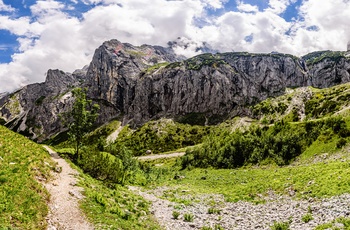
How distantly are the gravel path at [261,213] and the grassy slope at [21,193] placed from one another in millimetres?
11783

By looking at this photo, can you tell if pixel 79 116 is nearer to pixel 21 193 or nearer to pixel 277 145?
pixel 21 193

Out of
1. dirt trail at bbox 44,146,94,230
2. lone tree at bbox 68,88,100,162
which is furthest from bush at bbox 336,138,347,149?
dirt trail at bbox 44,146,94,230

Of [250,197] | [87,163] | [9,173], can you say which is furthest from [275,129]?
[9,173]

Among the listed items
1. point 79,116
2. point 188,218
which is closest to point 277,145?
point 79,116

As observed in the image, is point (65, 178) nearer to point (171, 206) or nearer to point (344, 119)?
point (171, 206)

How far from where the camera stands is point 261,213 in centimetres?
2936

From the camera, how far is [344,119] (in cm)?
8144

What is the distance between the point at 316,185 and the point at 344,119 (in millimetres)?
59624

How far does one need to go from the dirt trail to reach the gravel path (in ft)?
27.7

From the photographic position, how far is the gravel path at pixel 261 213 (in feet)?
77.1

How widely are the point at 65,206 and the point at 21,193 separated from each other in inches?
158

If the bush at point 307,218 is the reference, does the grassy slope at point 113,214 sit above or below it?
below

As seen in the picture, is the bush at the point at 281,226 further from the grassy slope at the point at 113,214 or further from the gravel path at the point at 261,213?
the grassy slope at the point at 113,214

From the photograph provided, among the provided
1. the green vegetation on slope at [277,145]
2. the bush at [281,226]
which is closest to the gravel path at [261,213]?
the bush at [281,226]
